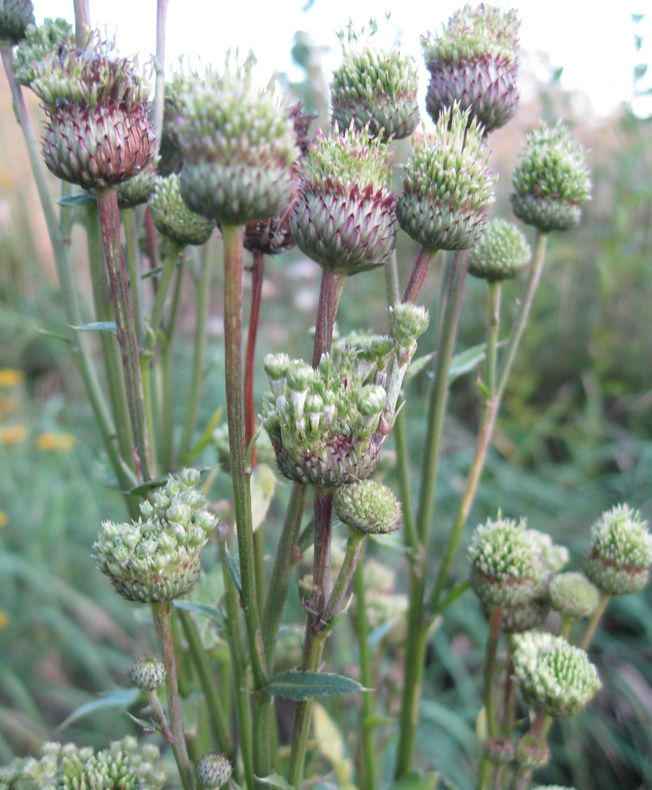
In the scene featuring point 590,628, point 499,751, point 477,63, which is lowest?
point 499,751

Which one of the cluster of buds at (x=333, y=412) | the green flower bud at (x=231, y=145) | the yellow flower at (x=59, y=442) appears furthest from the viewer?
the yellow flower at (x=59, y=442)

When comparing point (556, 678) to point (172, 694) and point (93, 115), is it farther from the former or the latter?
point (93, 115)

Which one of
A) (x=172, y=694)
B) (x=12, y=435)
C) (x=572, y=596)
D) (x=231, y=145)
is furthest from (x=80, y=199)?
(x=12, y=435)

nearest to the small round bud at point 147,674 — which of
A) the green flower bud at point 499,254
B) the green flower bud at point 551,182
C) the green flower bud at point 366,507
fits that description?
the green flower bud at point 366,507

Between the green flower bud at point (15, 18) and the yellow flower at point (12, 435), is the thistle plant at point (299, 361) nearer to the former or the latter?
the green flower bud at point (15, 18)

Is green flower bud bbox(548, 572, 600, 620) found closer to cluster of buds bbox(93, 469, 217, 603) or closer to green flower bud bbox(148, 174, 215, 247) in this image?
cluster of buds bbox(93, 469, 217, 603)

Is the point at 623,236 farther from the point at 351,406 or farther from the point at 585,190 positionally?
the point at 351,406
